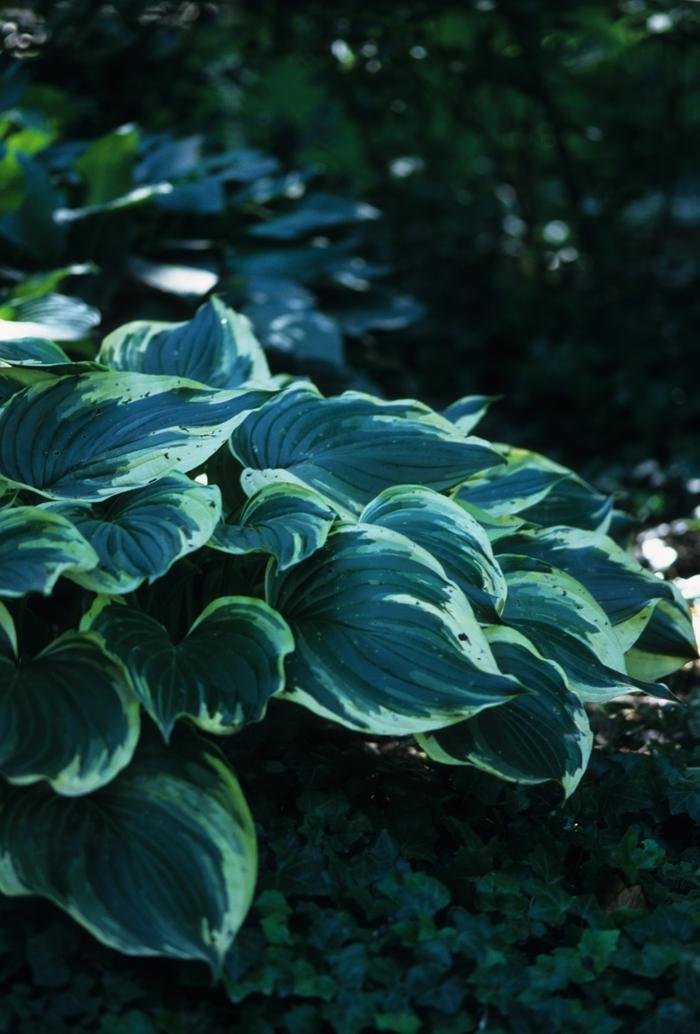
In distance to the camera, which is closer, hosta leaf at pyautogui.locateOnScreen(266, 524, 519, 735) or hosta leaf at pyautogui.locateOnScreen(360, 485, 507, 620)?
hosta leaf at pyautogui.locateOnScreen(266, 524, 519, 735)

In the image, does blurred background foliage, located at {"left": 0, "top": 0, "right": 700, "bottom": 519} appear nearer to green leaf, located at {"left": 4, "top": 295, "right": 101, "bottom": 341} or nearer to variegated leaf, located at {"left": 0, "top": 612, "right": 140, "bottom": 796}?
green leaf, located at {"left": 4, "top": 295, "right": 101, "bottom": 341}

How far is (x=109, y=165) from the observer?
12.7 ft

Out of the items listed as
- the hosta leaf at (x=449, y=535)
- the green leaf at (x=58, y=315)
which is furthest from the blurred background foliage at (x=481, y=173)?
the hosta leaf at (x=449, y=535)

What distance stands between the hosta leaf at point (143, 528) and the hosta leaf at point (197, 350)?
58cm

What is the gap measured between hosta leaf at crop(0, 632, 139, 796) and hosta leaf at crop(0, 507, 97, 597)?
126 mm

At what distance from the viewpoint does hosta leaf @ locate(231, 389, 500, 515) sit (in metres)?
2.23

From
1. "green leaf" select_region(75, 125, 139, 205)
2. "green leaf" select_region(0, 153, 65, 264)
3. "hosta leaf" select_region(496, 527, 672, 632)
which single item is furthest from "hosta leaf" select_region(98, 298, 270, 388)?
"green leaf" select_region(75, 125, 139, 205)

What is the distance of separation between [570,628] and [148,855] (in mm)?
888

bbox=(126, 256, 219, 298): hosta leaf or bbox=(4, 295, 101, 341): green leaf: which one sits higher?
bbox=(4, 295, 101, 341): green leaf

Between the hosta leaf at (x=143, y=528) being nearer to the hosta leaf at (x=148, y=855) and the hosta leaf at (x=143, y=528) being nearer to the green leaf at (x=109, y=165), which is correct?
the hosta leaf at (x=148, y=855)

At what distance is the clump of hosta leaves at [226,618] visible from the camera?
168 centimetres

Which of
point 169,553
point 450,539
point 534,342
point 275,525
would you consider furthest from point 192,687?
point 534,342

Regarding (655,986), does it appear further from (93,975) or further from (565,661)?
(93,975)

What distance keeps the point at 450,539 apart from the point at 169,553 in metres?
0.52
